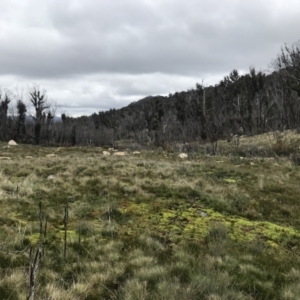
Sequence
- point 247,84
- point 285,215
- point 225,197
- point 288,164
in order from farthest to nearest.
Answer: point 247,84 → point 288,164 → point 225,197 → point 285,215

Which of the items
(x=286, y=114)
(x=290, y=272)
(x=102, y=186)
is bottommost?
(x=290, y=272)

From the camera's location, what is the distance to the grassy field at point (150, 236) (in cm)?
420

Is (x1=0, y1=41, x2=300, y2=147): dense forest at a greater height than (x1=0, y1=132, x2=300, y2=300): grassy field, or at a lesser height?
greater

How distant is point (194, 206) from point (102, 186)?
284 centimetres

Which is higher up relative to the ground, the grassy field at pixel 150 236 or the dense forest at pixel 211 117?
the dense forest at pixel 211 117

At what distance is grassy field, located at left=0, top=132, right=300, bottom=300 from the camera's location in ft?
13.8

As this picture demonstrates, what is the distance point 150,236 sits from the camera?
20.1ft

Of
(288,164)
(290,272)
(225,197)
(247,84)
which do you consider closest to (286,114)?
(247,84)

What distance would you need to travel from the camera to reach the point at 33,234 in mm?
5902

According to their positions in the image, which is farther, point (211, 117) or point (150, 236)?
point (211, 117)

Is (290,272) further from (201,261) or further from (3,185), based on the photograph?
(3,185)

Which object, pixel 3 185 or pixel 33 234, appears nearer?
pixel 33 234

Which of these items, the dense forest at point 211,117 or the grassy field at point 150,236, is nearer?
the grassy field at point 150,236

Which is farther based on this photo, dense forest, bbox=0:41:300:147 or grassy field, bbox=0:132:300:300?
dense forest, bbox=0:41:300:147
